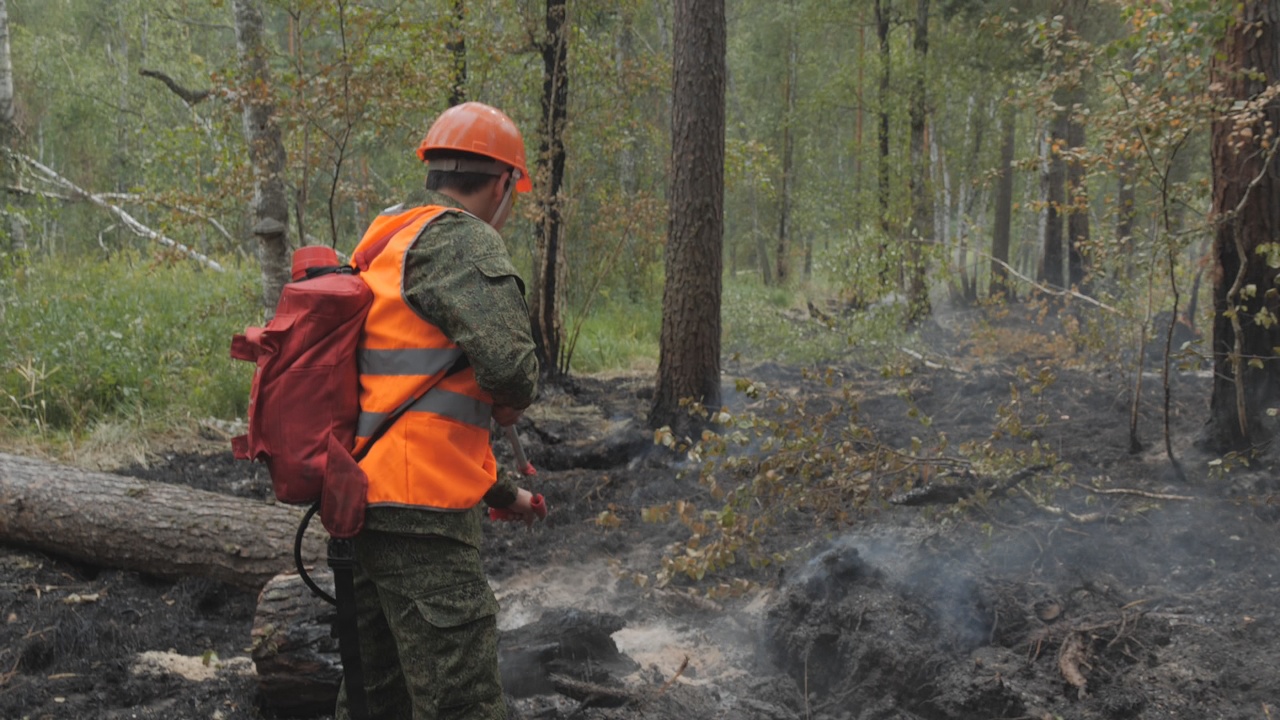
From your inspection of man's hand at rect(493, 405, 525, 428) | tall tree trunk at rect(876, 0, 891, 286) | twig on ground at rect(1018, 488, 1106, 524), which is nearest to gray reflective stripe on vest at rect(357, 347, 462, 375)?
man's hand at rect(493, 405, 525, 428)

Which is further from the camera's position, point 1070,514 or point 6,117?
point 6,117

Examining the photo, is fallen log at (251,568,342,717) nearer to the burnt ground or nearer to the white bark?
the burnt ground

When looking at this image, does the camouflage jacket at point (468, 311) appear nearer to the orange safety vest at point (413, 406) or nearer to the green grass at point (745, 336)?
the orange safety vest at point (413, 406)

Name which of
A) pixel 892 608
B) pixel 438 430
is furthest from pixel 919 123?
pixel 438 430

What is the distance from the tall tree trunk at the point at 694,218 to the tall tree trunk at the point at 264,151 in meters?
3.31

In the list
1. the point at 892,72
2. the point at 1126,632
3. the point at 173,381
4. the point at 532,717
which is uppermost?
the point at 892,72

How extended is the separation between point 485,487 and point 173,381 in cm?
632

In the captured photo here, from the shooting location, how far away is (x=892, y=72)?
16.7 metres

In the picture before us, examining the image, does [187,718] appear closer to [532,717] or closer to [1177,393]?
[532,717]

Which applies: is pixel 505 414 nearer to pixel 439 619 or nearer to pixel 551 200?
pixel 439 619

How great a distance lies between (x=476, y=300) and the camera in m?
2.18

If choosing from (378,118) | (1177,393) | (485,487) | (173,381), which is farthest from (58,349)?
(1177,393)

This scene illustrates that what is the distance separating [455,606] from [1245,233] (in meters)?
5.09

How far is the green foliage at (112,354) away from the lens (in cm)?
681
